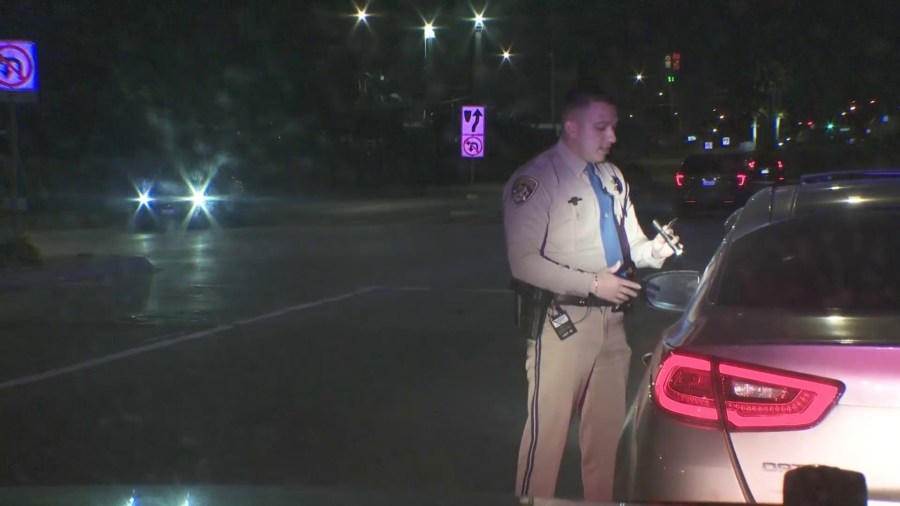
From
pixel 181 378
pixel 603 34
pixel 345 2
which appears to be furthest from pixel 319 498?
pixel 603 34

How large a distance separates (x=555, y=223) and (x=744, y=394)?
1528 millimetres

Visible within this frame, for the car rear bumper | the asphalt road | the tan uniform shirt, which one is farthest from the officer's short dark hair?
the asphalt road

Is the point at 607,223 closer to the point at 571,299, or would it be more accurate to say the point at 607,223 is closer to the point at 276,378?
the point at 571,299

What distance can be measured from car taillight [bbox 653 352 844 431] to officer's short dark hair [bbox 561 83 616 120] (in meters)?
1.57

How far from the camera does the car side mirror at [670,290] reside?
5074mm

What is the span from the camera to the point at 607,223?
4.96 m

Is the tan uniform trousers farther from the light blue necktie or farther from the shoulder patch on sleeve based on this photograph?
the shoulder patch on sleeve

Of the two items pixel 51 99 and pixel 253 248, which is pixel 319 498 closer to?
pixel 253 248

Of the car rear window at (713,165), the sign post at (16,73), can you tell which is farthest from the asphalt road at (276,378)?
the car rear window at (713,165)

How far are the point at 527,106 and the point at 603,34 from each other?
19.9 ft

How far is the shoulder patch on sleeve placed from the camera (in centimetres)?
473

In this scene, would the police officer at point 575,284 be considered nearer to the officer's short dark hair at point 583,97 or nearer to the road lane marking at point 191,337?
the officer's short dark hair at point 583,97

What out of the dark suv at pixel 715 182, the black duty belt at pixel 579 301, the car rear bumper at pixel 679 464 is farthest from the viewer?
the dark suv at pixel 715 182

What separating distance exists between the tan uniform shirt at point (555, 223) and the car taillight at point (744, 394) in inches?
42.9
